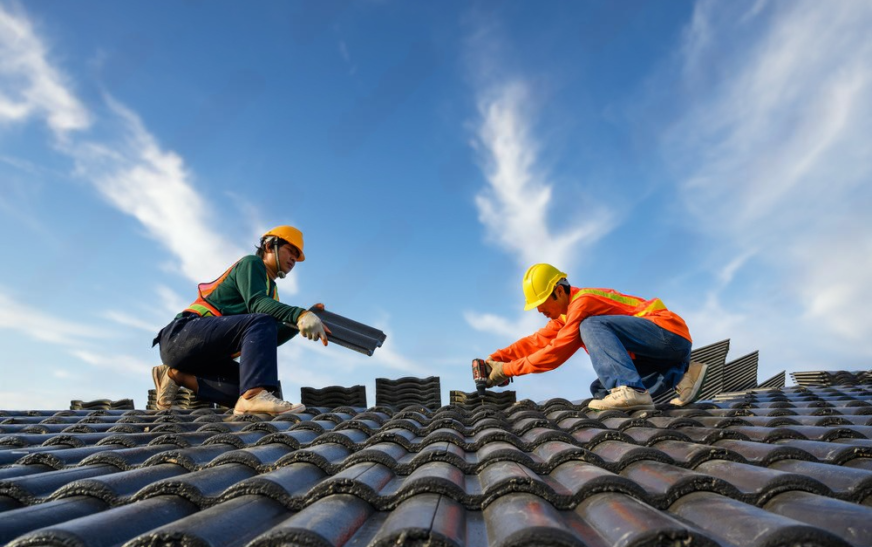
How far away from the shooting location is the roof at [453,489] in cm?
151

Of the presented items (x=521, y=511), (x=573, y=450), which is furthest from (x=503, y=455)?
(x=521, y=511)

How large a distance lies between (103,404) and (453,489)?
6.68m

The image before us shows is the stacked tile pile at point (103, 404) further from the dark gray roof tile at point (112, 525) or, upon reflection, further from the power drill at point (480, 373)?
the dark gray roof tile at point (112, 525)

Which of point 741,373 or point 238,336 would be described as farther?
point 741,373

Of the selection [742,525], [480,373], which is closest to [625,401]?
[480,373]

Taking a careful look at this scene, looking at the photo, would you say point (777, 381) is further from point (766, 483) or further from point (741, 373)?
point (766, 483)

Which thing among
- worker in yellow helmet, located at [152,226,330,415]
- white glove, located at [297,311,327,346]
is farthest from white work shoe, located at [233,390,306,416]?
white glove, located at [297,311,327,346]

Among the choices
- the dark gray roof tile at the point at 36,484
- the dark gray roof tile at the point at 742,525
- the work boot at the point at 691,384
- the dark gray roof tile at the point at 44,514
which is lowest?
the dark gray roof tile at the point at 742,525

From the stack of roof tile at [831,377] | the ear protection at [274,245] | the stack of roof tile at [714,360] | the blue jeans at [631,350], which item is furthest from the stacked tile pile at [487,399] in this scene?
the stack of roof tile at [831,377]

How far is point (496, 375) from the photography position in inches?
242

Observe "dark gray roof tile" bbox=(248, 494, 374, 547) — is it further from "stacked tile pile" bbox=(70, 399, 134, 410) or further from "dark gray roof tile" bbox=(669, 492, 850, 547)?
"stacked tile pile" bbox=(70, 399, 134, 410)

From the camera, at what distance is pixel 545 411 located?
495 centimetres

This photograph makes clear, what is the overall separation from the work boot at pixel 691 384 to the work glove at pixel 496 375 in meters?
1.76

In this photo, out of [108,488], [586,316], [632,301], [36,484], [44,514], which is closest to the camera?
[44,514]
